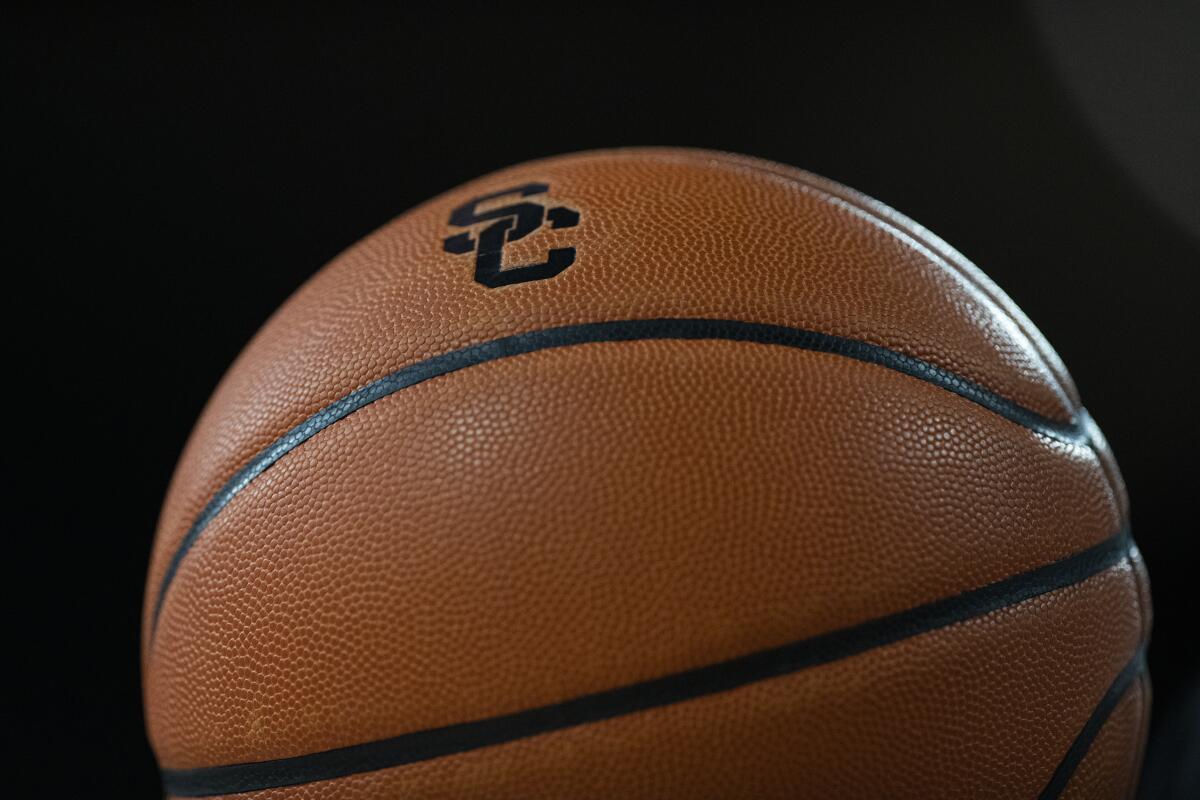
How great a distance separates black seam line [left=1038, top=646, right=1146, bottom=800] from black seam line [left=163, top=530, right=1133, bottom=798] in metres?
0.12

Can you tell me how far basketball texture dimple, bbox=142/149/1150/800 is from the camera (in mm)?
754

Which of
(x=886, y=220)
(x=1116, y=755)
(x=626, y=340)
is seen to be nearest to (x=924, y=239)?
(x=886, y=220)

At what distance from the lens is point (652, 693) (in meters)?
0.75

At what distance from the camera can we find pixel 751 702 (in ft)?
2.48

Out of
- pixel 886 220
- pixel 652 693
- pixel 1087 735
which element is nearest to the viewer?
pixel 652 693

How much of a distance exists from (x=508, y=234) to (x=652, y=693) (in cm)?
37

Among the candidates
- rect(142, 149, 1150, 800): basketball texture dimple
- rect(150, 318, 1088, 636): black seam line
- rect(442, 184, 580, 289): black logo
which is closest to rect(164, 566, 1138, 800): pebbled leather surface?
rect(142, 149, 1150, 800): basketball texture dimple

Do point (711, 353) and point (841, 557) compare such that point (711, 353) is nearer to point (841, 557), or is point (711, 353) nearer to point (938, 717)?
point (841, 557)

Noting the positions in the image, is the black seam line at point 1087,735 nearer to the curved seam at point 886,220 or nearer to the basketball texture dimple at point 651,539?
the basketball texture dimple at point 651,539

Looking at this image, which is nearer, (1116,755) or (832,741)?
(832,741)

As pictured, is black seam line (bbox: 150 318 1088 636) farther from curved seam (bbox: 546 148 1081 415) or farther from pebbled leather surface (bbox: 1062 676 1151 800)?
pebbled leather surface (bbox: 1062 676 1151 800)

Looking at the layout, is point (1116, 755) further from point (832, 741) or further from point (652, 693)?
point (652, 693)

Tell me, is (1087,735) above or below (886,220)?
below

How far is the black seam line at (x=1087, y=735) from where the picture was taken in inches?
34.1
